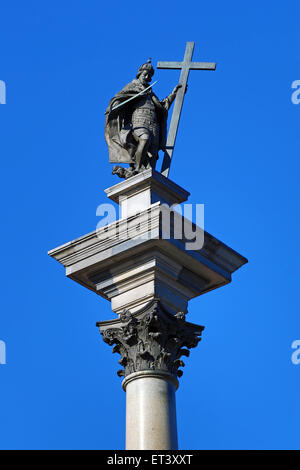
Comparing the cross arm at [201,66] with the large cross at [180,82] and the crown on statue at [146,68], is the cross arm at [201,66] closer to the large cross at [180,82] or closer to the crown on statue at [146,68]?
the large cross at [180,82]

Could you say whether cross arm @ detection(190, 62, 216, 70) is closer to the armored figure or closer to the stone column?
the armored figure

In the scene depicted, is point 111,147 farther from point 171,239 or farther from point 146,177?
point 171,239

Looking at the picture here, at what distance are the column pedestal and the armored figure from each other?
463 centimetres

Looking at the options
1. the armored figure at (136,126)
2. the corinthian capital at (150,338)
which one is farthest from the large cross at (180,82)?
the corinthian capital at (150,338)

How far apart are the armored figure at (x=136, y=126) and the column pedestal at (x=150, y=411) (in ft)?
15.2

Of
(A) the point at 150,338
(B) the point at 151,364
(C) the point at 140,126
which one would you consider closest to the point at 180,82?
(C) the point at 140,126

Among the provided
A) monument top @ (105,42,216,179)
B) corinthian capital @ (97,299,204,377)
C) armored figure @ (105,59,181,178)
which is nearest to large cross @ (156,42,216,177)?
monument top @ (105,42,216,179)

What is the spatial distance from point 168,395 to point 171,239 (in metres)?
2.74

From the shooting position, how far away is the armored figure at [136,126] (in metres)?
26.5

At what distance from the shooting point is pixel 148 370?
76.9 ft

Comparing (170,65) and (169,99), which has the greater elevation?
(170,65)

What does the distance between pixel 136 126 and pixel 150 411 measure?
20.8 ft

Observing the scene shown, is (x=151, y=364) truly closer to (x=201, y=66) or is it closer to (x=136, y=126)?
(x=136, y=126)

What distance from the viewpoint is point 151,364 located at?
77.4ft
